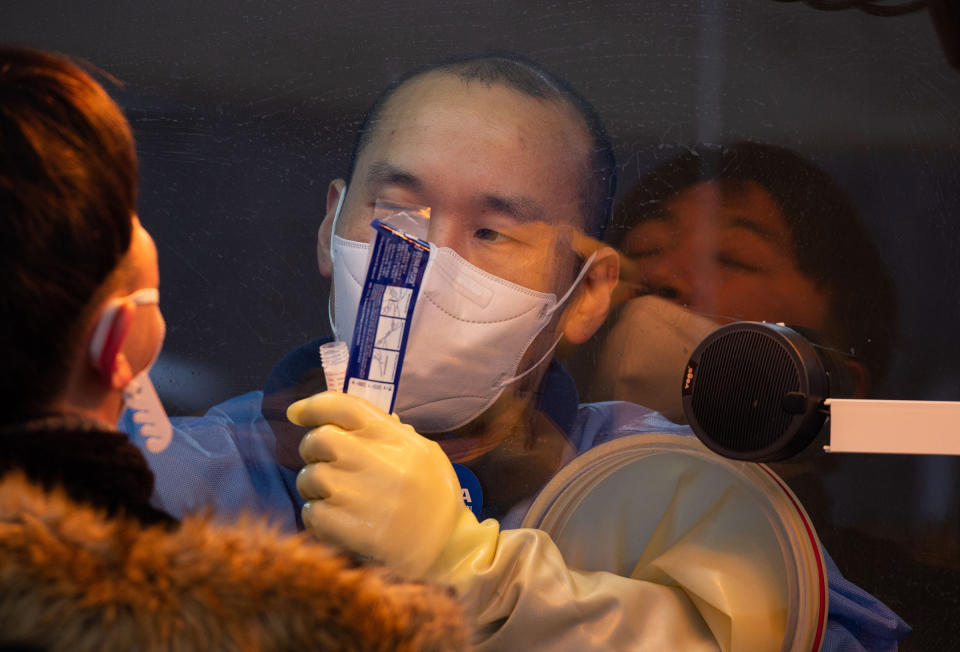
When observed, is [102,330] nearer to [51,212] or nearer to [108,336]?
[108,336]

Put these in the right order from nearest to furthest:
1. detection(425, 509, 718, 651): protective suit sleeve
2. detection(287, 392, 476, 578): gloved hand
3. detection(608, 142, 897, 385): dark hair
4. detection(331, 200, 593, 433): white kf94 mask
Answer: detection(287, 392, 476, 578): gloved hand → detection(425, 509, 718, 651): protective suit sleeve → detection(331, 200, 593, 433): white kf94 mask → detection(608, 142, 897, 385): dark hair

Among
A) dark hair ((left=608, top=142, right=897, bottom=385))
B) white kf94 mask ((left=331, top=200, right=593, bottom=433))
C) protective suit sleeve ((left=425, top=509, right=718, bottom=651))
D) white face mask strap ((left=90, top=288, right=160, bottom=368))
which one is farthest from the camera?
dark hair ((left=608, top=142, right=897, bottom=385))

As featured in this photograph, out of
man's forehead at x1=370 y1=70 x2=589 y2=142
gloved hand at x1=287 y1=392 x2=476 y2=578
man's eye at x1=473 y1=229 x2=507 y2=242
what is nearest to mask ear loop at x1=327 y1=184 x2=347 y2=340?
man's forehead at x1=370 y1=70 x2=589 y2=142

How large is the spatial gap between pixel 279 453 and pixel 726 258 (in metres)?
0.88

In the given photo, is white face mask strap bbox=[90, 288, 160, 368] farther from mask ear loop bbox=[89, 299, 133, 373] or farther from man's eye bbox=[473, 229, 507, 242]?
man's eye bbox=[473, 229, 507, 242]

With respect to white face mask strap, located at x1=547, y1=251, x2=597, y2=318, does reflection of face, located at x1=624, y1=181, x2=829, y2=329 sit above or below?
above

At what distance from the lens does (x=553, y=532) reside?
170cm

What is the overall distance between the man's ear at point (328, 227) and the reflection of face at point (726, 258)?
1.75ft

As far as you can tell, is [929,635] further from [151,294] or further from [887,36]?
[151,294]

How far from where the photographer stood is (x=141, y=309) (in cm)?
109

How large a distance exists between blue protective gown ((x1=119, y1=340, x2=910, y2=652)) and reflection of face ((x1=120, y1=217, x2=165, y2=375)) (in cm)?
53

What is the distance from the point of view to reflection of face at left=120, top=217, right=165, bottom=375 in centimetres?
108

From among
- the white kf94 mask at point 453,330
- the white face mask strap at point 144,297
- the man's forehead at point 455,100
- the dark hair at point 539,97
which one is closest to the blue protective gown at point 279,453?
the white kf94 mask at point 453,330

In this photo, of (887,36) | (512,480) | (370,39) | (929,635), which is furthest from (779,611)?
(370,39)
